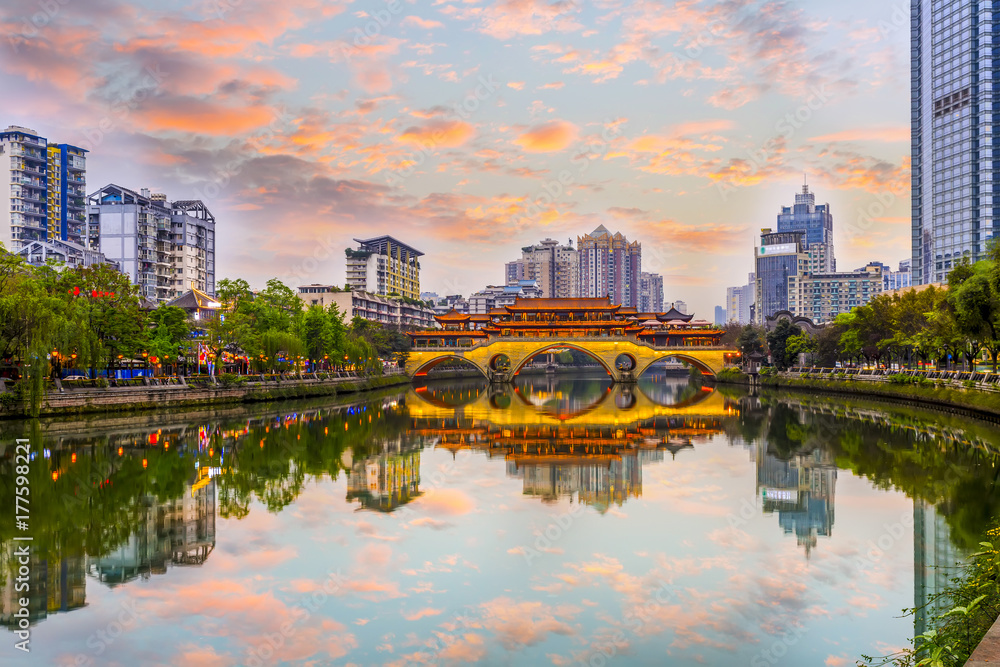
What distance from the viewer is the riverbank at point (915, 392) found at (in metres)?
26.7

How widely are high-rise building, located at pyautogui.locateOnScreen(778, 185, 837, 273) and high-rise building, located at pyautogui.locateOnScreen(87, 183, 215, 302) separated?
146373 mm

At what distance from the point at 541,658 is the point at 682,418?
25786 mm

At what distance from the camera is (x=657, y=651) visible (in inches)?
292

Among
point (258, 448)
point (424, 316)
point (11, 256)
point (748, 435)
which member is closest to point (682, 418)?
point (748, 435)

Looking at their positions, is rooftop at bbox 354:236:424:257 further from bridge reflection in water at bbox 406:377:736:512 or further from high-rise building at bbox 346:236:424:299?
bridge reflection in water at bbox 406:377:736:512

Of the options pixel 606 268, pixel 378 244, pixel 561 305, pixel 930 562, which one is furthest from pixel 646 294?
pixel 930 562

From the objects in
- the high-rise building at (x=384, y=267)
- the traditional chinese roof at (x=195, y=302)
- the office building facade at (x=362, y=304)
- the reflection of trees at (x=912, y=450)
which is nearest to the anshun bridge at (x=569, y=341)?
the office building facade at (x=362, y=304)

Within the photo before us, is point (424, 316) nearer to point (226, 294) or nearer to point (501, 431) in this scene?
point (226, 294)

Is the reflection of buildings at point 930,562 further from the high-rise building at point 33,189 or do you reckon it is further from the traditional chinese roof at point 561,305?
the high-rise building at point 33,189

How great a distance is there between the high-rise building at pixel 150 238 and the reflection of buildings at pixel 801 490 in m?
55.1

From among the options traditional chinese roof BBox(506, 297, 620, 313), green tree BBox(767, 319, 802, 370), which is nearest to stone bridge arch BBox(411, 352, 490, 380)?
traditional chinese roof BBox(506, 297, 620, 313)

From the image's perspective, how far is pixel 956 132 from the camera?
71062mm

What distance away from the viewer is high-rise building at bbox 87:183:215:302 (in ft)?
209

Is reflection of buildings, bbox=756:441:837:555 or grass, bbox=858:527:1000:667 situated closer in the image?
grass, bbox=858:527:1000:667
